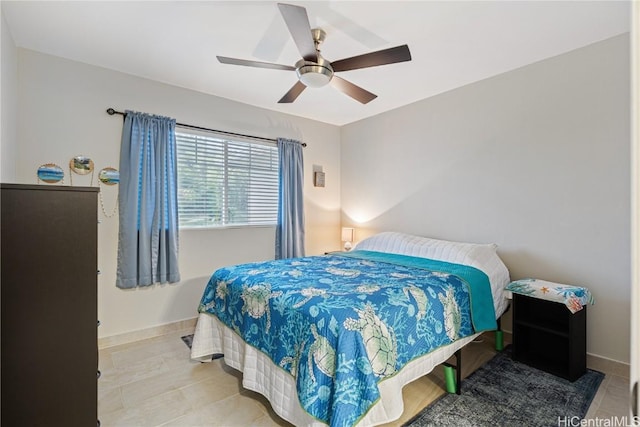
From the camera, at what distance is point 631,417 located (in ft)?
2.09

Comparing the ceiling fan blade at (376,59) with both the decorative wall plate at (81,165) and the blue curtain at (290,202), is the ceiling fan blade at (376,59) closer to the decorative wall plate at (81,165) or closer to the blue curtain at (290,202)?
the blue curtain at (290,202)

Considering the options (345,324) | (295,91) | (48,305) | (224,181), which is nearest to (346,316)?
(345,324)

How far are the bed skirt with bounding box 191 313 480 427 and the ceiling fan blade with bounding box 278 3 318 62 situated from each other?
1978 mm

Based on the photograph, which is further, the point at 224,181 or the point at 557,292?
the point at 224,181

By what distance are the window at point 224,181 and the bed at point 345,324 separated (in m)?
1.26

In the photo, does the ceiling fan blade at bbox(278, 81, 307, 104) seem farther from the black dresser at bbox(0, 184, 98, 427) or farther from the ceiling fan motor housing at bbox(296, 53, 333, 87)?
the black dresser at bbox(0, 184, 98, 427)

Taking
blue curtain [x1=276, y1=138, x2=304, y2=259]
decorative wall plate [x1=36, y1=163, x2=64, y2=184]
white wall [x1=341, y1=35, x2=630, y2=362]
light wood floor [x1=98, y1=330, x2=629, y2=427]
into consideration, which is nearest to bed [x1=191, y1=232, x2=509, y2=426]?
light wood floor [x1=98, y1=330, x2=629, y2=427]

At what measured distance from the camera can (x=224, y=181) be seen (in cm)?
375

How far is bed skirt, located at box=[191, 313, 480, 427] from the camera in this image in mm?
1664

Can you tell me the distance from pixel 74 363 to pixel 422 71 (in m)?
3.36

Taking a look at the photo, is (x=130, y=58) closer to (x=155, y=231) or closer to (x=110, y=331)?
(x=155, y=231)

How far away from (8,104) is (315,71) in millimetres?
2260

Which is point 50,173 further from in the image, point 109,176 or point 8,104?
point 8,104

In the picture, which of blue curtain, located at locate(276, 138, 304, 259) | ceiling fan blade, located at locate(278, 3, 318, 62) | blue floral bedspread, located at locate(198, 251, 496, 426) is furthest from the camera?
blue curtain, located at locate(276, 138, 304, 259)
